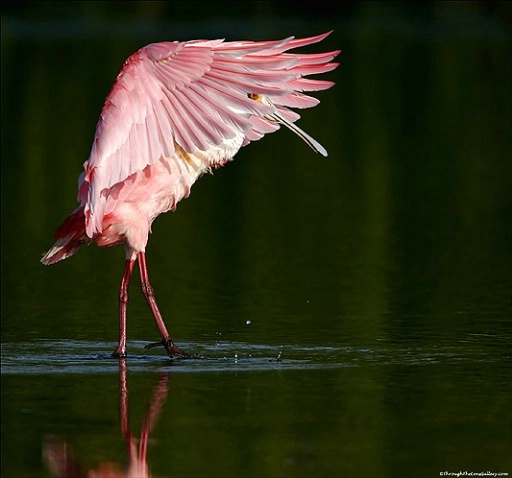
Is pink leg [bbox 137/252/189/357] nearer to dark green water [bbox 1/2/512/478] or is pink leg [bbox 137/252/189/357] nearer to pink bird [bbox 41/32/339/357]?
pink bird [bbox 41/32/339/357]

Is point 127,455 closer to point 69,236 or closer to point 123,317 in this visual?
point 123,317

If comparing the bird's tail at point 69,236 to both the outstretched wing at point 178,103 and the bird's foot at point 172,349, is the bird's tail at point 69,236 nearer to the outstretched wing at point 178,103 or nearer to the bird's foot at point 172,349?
the outstretched wing at point 178,103

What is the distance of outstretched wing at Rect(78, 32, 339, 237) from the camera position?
8.83 m

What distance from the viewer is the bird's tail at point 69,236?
9422 millimetres

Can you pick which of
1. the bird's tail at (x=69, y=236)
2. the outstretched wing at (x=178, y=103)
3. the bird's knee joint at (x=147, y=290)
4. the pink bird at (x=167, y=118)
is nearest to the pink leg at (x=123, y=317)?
the pink bird at (x=167, y=118)

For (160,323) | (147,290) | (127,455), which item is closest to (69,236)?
(147,290)

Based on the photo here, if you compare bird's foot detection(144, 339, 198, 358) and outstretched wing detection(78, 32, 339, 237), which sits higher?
outstretched wing detection(78, 32, 339, 237)

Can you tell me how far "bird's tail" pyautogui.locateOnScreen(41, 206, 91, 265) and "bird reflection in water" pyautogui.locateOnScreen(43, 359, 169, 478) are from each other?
2.01 m

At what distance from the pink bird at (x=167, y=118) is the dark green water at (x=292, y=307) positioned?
80 cm

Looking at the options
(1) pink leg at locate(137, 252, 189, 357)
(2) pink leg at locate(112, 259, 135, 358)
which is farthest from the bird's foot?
(2) pink leg at locate(112, 259, 135, 358)

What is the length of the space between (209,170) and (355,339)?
1219 mm

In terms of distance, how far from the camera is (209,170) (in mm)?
9422

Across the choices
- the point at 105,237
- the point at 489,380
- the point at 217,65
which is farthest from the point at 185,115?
the point at 489,380

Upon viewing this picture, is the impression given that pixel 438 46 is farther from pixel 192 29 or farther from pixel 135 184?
pixel 135 184
